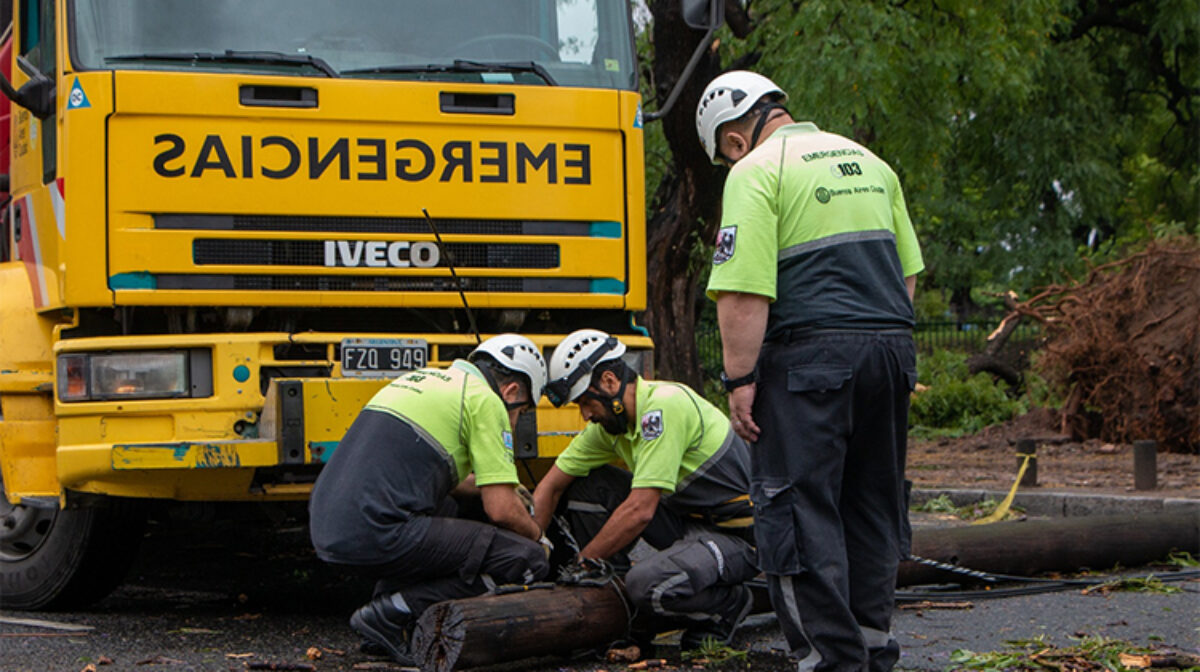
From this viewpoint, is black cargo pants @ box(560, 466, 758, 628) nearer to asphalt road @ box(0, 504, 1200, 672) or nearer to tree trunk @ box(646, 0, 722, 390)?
asphalt road @ box(0, 504, 1200, 672)

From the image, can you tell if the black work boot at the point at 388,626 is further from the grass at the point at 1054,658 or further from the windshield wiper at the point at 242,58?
the windshield wiper at the point at 242,58

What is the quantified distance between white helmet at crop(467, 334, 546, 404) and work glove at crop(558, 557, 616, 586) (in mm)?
677

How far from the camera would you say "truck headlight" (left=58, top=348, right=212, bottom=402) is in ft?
19.6

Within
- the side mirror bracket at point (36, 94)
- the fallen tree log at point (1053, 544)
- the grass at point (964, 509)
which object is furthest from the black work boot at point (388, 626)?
the grass at point (964, 509)

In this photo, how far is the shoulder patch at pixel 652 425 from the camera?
5.58 m

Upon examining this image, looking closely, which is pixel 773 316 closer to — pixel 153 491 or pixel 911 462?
pixel 153 491

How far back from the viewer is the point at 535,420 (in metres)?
6.27

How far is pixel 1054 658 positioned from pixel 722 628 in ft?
4.09

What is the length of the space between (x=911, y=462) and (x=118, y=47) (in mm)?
8924

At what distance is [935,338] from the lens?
2452 centimetres

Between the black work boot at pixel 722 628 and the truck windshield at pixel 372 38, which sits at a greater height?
the truck windshield at pixel 372 38

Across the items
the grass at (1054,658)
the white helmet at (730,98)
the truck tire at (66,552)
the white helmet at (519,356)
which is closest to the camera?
the white helmet at (730,98)

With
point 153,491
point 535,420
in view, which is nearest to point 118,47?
point 153,491

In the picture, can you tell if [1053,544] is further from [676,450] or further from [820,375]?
[820,375]
